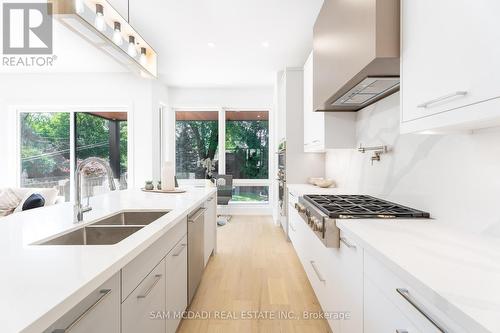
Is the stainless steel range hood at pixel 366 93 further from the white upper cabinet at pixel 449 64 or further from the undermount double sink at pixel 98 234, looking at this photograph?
the undermount double sink at pixel 98 234

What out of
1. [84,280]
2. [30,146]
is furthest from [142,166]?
[84,280]

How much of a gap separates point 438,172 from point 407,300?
968 millimetres

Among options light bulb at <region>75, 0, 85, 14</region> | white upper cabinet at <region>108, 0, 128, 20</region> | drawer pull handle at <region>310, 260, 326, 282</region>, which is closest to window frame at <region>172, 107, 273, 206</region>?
white upper cabinet at <region>108, 0, 128, 20</region>

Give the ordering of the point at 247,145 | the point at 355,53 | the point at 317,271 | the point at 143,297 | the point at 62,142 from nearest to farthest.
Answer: the point at 143,297 → the point at 355,53 → the point at 317,271 → the point at 62,142 → the point at 247,145

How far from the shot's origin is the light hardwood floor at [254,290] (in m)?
1.97

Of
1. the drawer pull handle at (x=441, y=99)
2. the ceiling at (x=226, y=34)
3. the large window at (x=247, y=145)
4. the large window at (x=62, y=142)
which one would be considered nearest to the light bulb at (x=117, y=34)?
the ceiling at (x=226, y=34)

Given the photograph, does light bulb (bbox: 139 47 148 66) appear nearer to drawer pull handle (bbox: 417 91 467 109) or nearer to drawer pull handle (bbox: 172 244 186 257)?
drawer pull handle (bbox: 172 244 186 257)

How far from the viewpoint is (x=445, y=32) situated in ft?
3.27

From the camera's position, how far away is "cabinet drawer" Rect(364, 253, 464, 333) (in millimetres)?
689

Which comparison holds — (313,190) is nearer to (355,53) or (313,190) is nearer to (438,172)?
(438,172)

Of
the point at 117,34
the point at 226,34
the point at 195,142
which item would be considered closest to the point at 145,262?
the point at 117,34

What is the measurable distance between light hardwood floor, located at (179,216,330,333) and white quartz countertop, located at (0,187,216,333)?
3.67 feet

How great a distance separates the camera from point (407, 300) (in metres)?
0.81

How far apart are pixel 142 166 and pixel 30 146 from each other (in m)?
2.28
